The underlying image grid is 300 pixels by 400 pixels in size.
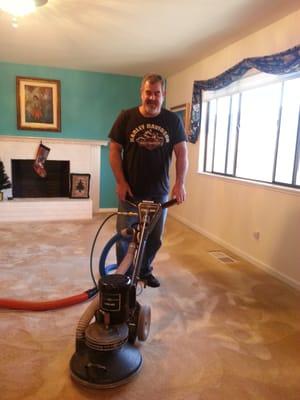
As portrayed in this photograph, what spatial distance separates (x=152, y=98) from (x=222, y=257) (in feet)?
6.50

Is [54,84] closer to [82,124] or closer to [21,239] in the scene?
[82,124]

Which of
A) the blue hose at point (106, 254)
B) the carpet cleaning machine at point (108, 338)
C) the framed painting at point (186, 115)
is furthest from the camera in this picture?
the framed painting at point (186, 115)

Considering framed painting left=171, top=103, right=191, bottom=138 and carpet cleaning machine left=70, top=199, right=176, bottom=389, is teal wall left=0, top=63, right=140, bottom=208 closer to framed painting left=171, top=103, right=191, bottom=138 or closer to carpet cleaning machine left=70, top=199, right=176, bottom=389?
framed painting left=171, top=103, right=191, bottom=138

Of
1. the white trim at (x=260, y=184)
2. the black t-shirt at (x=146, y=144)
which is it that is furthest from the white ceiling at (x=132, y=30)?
the white trim at (x=260, y=184)

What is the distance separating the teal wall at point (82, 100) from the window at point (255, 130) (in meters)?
1.66

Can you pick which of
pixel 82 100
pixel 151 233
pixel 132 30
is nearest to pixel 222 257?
pixel 151 233

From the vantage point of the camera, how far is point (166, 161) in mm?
2363

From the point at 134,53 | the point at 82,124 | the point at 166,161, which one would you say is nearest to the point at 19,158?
the point at 82,124

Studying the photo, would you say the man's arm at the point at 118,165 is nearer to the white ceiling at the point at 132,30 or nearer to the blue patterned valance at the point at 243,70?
the white ceiling at the point at 132,30

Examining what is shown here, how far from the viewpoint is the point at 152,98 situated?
2152 mm

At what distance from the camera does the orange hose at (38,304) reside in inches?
86.8

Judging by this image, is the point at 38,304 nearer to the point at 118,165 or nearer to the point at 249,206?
the point at 118,165

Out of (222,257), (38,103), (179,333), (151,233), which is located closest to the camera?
(179,333)

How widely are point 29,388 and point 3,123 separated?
169 inches
